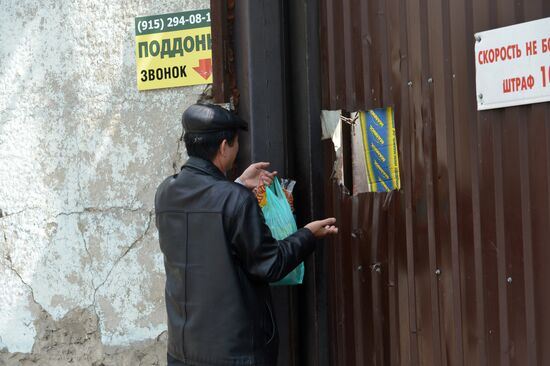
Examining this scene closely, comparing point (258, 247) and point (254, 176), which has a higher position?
point (254, 176)

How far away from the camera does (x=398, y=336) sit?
3.63 meters

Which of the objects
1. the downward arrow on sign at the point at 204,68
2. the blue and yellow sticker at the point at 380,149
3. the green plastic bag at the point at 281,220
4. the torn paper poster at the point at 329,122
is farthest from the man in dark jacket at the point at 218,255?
the downward arrow on sign at the point at 204,68

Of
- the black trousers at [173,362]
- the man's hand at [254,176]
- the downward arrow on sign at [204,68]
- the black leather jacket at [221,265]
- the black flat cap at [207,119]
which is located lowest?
the black trousers at [173,362]

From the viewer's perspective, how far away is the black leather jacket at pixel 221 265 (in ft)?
10.6

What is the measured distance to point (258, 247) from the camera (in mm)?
3203

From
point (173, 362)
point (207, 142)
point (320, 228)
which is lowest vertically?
point (173, 362)

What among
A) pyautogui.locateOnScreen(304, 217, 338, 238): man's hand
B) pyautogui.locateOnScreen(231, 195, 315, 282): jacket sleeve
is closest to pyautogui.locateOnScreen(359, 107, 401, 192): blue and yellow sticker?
pyautogui.locateOnScreen(304, 217, 338, 238): man's hand

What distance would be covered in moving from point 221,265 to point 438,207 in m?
0.84

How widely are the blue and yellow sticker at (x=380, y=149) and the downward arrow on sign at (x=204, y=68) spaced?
82cm

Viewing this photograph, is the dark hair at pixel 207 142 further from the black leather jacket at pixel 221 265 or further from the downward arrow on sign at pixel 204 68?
the downward arrow on sign at pixel 204 68

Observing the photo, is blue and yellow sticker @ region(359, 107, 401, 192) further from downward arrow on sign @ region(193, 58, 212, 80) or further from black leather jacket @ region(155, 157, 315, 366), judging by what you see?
downward arrow on sign @ region(193, 58, 212, 80)

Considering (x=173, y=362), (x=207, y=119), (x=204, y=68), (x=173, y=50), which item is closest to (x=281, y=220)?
(x=207, y=119)

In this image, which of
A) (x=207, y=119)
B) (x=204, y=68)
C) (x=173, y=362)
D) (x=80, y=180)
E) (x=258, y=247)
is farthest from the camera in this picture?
(x=80, y=180)

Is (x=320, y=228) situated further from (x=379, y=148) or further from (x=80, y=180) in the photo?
(x=80, y=180)
